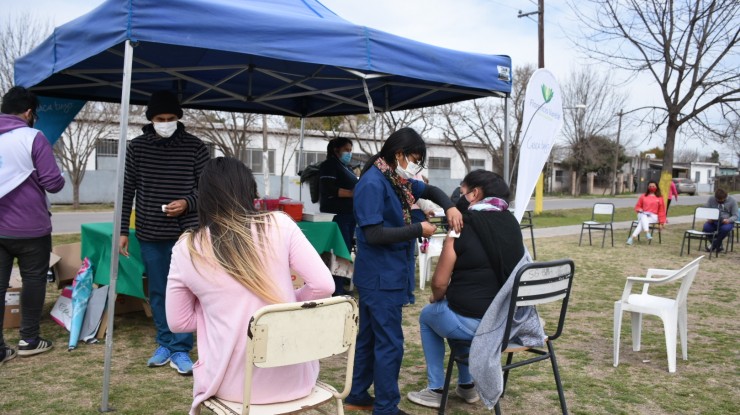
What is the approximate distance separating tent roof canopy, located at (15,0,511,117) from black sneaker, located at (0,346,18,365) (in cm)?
186

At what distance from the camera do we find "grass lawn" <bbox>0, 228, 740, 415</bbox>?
336 centimetres

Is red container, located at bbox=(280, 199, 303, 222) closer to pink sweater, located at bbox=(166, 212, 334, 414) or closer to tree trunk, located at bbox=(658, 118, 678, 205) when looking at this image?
pink sweater, located at bbox=(166, 212, 334, 414)

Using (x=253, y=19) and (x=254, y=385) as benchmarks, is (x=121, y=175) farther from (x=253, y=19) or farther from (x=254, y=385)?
(x=254, y=385)

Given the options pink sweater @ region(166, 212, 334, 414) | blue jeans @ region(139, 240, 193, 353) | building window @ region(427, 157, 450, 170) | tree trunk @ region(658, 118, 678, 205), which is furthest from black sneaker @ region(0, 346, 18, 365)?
building window @ region(427, 157, 450, 170)

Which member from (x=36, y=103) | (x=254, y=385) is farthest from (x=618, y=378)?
(x=36, y=103)

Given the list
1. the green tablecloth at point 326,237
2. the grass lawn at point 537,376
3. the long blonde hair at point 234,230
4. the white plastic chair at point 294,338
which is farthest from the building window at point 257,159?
the white plastic chair at point 294,338

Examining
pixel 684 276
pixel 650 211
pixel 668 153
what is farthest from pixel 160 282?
pixel 668 153

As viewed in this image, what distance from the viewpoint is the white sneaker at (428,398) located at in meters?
3.37

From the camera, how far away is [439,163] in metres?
35.5

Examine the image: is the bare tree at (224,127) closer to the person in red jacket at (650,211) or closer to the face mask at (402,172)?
the person in red jacket at (650,211)

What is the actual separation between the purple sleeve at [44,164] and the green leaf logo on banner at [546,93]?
4364 millimetres

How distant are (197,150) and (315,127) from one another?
74.9ft

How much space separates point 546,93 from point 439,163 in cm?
2994

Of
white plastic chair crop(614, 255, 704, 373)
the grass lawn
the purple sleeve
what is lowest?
the grass lawn
